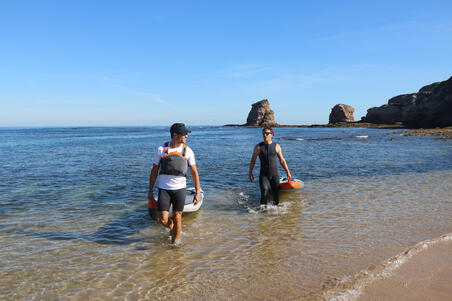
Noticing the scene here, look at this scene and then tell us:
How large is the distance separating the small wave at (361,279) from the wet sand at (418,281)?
7cm

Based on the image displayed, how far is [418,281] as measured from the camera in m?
4.18

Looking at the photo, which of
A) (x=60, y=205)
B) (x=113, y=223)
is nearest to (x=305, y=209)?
(x=113, y=223)

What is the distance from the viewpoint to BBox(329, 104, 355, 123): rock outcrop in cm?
13032

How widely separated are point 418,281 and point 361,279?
80 cm

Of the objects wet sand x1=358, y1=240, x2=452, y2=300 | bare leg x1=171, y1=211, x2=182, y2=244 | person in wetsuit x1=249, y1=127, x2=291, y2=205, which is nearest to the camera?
wet sand x1=358, y1=240, x2=452, y2=300

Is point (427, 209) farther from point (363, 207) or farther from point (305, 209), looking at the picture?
point (305, 209)

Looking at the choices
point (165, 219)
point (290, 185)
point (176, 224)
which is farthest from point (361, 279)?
point (290, 185)

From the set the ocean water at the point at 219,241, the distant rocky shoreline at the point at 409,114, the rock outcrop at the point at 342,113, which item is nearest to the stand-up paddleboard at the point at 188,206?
the ocean water at the point at 219,241

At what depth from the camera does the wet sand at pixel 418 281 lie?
383cm

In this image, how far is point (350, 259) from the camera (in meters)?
5.09

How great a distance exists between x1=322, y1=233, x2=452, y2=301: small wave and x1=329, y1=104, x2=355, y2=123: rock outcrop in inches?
5389

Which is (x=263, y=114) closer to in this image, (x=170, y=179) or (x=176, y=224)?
(x=176, y=224)

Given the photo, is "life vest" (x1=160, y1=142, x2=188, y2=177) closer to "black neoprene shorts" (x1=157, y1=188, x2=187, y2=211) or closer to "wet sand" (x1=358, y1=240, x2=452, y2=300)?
"black neoprene shorts" (x1=157, y1=188, x2=187, y2=211)

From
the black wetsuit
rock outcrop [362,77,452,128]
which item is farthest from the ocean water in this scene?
rock outcrop [362,77,452,128]
